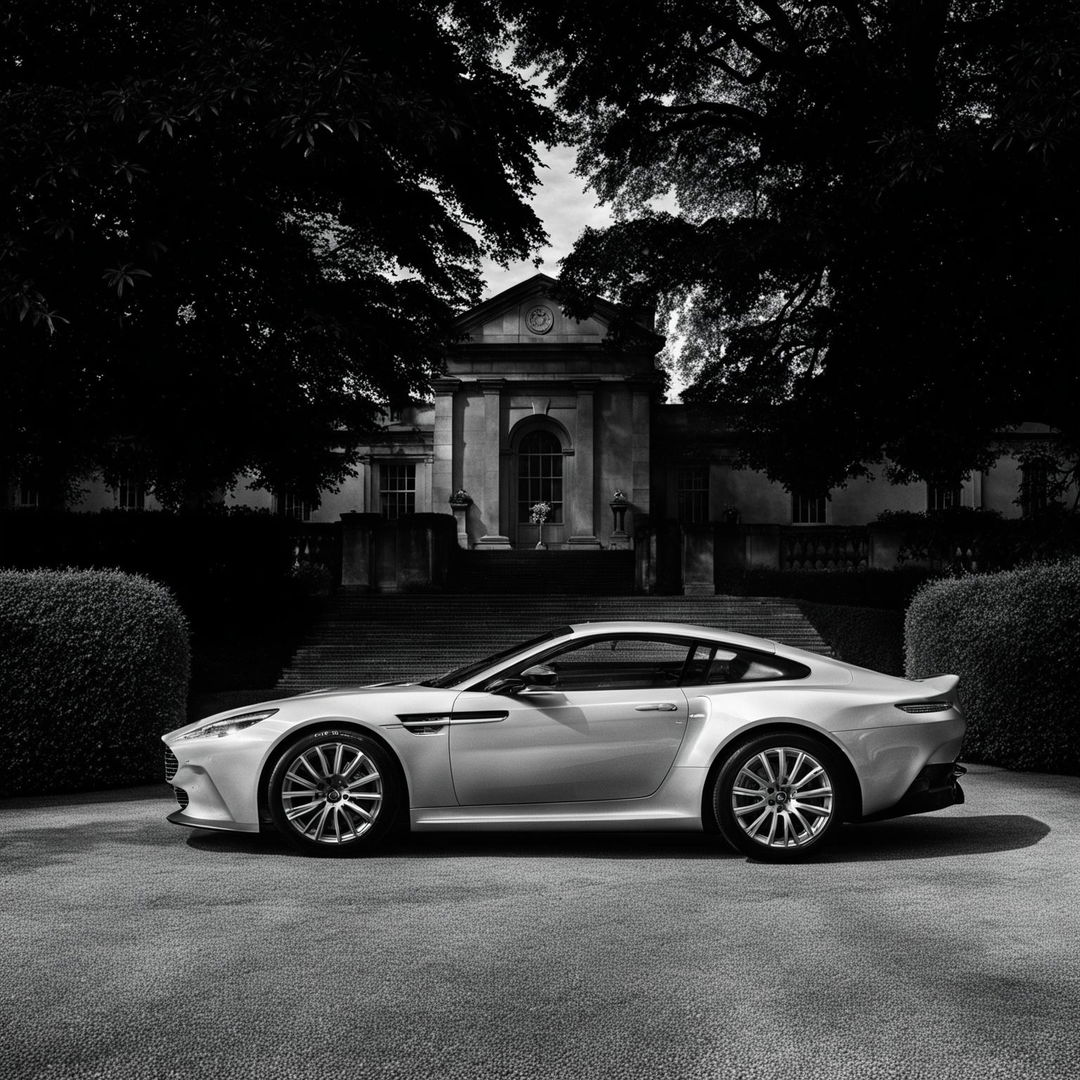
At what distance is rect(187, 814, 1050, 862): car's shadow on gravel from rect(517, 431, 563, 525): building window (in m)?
31.4

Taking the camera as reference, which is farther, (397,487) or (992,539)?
(397,487)

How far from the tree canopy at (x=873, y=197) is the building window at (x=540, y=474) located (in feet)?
54.1

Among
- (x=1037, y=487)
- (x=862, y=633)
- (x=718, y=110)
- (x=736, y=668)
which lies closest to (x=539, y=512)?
(x=862, y=633)

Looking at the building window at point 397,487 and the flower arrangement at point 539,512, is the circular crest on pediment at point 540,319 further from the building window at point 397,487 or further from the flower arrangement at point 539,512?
the building window at point 397,487

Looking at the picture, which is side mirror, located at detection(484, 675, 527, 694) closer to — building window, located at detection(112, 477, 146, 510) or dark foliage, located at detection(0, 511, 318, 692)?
dark foliage, located at detection(0, 511, 318, 692)

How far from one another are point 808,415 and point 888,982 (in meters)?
16.9

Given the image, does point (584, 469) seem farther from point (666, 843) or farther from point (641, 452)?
point (666, 843)

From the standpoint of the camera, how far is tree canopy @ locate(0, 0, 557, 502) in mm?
12625

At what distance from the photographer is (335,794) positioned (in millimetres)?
6711

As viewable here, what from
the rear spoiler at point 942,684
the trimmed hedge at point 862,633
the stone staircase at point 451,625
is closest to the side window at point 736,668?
the rear spoiler at point 942,684

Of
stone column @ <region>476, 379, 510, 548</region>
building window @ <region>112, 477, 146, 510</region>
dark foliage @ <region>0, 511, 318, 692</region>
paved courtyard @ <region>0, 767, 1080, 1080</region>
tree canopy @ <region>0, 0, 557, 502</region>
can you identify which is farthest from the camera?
building window @ <region>112, 477, 146, 510</region>

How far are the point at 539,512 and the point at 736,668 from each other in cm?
3143

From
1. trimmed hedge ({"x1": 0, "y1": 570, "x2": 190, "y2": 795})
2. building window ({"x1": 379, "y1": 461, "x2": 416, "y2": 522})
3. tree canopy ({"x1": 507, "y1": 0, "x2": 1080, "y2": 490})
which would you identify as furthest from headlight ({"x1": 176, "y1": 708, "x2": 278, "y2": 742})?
building window ({"x1": 379, "y1": 461, "x2": 416, "y2": 522})

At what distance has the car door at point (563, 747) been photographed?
21.9ft
